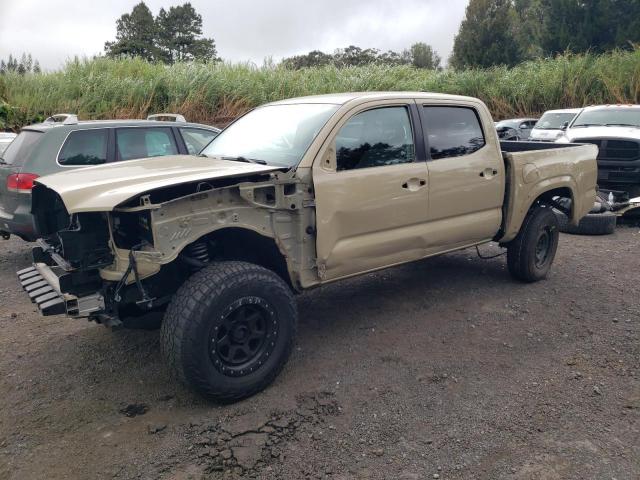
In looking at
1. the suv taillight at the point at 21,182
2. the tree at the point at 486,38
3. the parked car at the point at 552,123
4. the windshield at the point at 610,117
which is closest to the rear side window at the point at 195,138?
the suv taillight at the point at 21,182

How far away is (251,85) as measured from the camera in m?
16.1

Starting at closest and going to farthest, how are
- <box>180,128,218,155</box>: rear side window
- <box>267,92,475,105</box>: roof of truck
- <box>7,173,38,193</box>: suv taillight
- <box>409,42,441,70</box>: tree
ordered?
1. <box>267,92,475,105</box>: roof of truck
2. <box>7,173,38,193</box>: suv taillight
3. <box>180,128,218,155</box>: rear side window
4. <box>409,42,441,70</box>: tree

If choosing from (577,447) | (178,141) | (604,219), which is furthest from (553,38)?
(577,447)

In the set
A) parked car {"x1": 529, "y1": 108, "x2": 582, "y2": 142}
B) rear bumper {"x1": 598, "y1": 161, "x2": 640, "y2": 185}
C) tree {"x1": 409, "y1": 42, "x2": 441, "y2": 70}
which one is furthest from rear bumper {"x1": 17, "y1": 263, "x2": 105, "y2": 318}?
tree {"x1": 409, "y1": 42, "x2": 441, "y2": 70}

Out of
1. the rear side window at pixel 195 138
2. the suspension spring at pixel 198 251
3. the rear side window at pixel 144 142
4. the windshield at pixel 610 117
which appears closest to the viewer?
the suspension spring at pixel 198 251

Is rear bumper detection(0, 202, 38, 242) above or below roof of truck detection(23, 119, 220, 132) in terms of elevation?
below

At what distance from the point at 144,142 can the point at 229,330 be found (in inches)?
173

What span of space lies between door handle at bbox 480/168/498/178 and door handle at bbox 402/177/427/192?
2.51ft

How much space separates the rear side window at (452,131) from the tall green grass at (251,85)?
1080 cm

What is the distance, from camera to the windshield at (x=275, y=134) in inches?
161

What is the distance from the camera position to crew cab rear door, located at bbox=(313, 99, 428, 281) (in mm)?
3961

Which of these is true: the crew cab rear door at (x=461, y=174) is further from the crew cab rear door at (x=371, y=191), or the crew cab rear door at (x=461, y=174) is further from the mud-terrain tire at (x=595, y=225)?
the mud-terrain tire at (x=595, y=225)

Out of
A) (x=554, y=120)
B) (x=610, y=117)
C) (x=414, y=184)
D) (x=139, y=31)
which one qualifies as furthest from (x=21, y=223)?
(x=139, y=31)

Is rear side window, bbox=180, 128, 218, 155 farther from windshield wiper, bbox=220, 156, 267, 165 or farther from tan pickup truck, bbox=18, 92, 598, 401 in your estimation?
windshield wiper, bbox=220, 156, 267, 165
